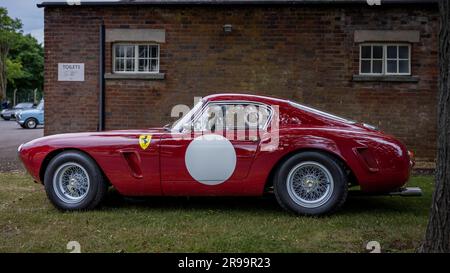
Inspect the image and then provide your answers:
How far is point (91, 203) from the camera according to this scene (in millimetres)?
5199

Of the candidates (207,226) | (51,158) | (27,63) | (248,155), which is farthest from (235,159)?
(27,63)

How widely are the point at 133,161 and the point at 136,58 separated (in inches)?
203

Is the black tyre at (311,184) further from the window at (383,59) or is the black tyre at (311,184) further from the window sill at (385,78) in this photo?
the window at (383,59)

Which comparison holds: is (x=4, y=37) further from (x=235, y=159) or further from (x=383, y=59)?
(x=235, y=159)

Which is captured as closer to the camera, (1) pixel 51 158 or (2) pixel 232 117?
(2) pixel 232 117

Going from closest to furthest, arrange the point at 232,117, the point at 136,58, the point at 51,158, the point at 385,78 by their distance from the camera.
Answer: the point at 232,117 < the point at 51,158 < the point at 385,78 < the point at 136,58

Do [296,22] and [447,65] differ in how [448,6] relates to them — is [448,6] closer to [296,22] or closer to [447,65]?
[447,65]

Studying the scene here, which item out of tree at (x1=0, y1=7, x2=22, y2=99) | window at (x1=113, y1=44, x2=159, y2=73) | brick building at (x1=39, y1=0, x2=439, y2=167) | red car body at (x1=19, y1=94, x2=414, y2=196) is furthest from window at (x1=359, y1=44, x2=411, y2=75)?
tree at (x1=0, y1=7, x2=22, y2=99)

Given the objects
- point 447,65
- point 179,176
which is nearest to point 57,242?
point 179,176

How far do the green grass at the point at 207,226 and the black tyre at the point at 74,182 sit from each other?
0.47 ft

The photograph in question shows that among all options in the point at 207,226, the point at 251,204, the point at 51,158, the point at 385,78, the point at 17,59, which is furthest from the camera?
the point at 17,59

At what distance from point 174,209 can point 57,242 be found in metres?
1.57

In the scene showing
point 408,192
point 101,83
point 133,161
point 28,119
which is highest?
point 101,83

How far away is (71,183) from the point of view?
5.25 meters
